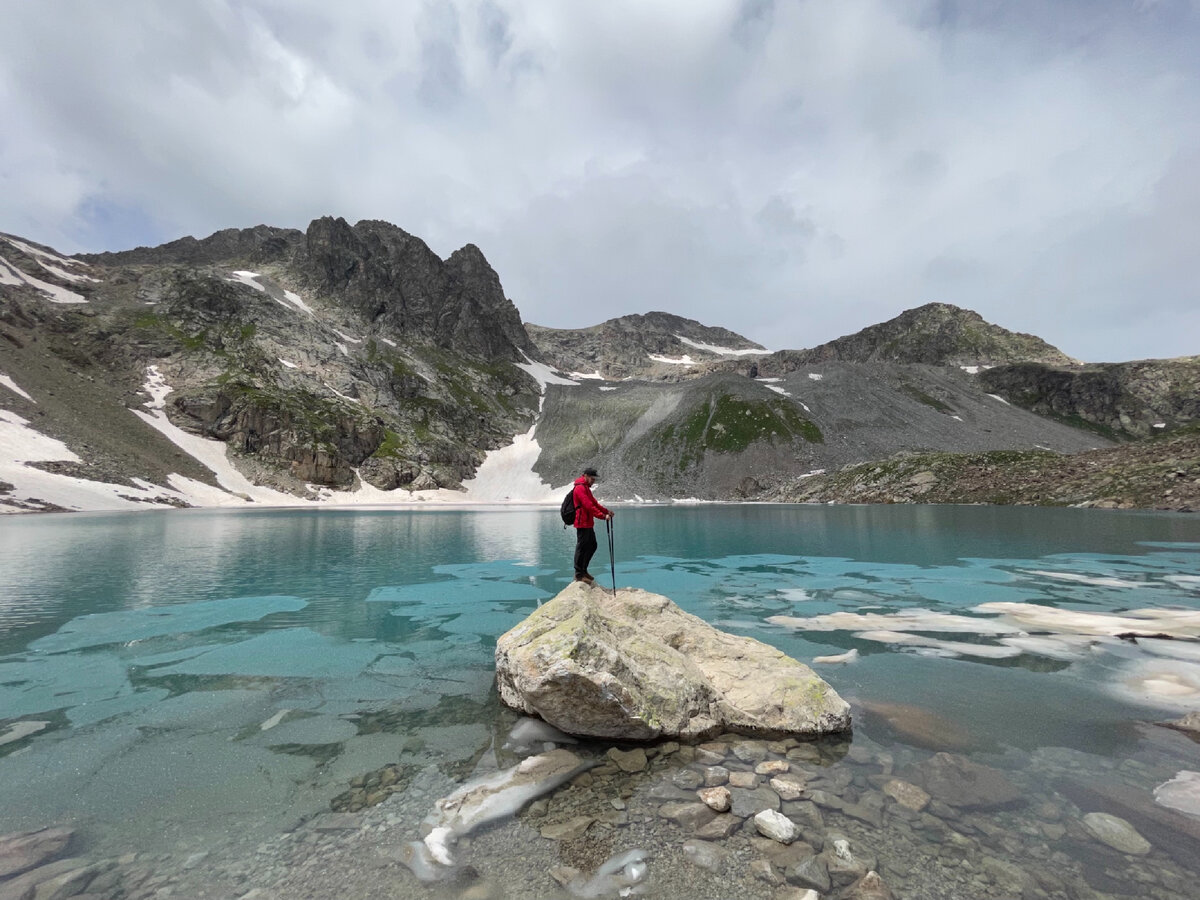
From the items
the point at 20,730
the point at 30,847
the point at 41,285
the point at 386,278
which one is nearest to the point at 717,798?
the point at 30,847

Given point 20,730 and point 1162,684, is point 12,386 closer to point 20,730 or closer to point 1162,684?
point 20,730

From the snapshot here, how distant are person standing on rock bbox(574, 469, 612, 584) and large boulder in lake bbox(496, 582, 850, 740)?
7.67 feet

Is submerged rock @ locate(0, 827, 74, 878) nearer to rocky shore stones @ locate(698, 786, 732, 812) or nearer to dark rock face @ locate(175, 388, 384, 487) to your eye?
rocky shore stones @ locate(698, 786, 732, 812)

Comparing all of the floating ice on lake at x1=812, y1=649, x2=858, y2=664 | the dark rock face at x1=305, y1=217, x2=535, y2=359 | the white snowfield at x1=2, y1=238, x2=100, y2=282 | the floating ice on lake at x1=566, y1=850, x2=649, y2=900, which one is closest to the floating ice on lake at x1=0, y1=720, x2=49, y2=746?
the floating ice on lake at x1=566, y1=850, x2=649, y2=900

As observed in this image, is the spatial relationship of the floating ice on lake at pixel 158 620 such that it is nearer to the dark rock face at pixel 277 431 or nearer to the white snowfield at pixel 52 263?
the dark rock face at pixel 277 431

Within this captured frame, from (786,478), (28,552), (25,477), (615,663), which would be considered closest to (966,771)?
(615,663)

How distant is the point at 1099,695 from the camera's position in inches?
416

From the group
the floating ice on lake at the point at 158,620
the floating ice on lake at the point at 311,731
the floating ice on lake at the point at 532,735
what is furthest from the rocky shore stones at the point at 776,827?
the floating ice on lake at the point at 158,620

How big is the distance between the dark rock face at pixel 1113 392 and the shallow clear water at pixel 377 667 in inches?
7125

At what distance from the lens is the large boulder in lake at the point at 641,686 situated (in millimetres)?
9109

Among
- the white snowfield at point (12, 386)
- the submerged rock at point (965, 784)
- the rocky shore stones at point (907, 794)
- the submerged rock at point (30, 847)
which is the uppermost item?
the white snowfield at point (12, 386)

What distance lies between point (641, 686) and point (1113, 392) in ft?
771

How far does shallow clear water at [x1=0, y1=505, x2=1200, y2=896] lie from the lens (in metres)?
7.88

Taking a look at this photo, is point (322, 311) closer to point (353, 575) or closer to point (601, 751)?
point (353, 575)
